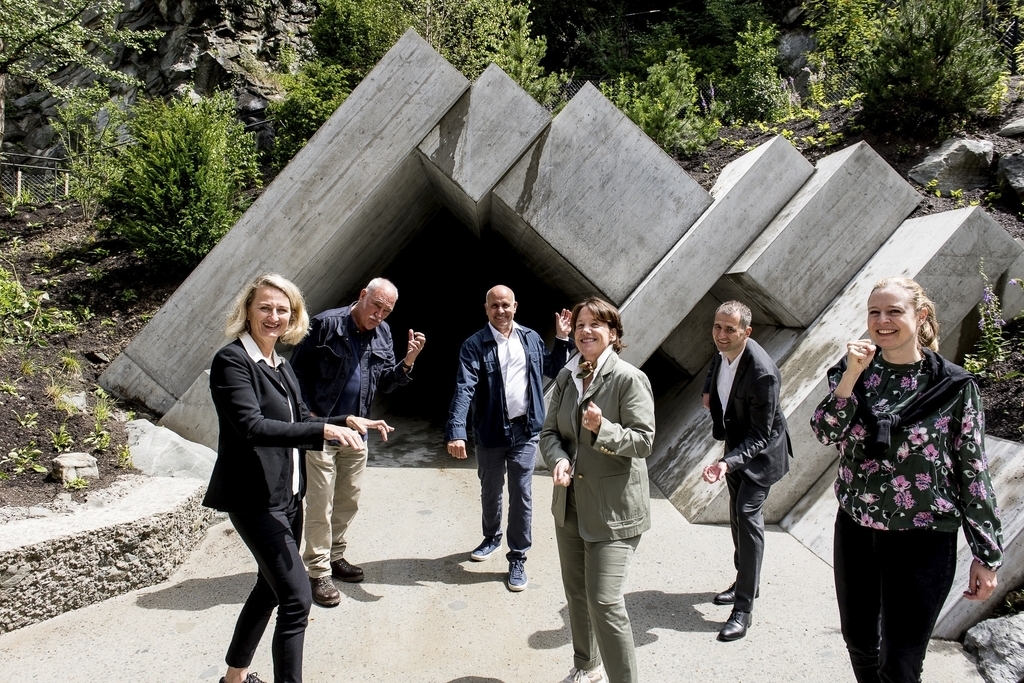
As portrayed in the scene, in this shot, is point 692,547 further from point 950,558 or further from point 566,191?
point 566,191

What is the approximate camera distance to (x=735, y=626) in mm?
3699

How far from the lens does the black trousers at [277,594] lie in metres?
2.77

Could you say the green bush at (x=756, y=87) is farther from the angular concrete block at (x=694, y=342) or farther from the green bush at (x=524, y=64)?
the angular concrete block at (x=694, y=342)

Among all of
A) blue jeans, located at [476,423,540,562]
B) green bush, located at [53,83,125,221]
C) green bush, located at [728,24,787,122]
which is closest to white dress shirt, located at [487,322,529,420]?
blue jeans, located at [476,423,540,562]

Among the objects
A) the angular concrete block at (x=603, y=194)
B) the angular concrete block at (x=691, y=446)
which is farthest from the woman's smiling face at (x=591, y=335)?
the angular concrete block at (x=603, y=194)

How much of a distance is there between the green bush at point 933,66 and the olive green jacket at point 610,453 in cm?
736

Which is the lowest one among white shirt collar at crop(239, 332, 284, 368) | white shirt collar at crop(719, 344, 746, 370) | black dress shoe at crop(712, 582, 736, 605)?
black dress shoe at crop(712, 582, 736, 605)

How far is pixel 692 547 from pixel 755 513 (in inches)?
48.5

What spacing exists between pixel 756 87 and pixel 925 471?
11346 mm

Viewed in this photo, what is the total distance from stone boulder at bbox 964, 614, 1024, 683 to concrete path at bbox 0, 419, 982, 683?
0.26ft

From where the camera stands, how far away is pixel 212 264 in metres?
6.39

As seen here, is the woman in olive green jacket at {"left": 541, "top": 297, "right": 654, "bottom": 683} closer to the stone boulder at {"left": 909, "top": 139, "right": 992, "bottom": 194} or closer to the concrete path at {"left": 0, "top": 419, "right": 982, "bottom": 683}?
the concrete path at {"left": 0, "top": 419, "right": 982, "bottom": 683}

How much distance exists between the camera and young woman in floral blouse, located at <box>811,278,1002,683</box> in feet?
8.05

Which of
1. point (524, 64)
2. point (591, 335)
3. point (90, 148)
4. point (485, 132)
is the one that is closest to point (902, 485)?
point (591, 335)
